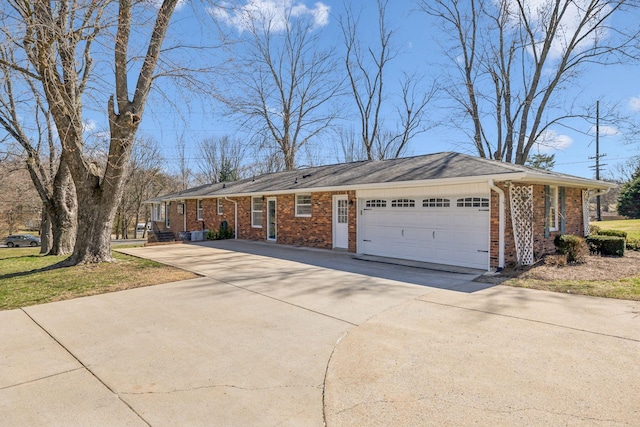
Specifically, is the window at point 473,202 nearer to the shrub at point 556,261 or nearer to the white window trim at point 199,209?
the shrub at point 556,261

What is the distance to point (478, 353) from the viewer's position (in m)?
3.90

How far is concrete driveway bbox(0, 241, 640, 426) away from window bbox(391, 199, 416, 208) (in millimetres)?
4159

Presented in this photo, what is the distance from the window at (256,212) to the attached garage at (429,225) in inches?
243

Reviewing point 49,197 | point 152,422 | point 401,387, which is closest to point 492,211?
point 401,387

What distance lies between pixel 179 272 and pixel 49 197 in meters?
7.97

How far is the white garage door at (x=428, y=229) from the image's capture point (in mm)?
9055

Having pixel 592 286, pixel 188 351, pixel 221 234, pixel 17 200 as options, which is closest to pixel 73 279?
pixel 188 351

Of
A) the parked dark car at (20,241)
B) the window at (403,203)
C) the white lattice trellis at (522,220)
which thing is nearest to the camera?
the white lattice trellis at (522,220)

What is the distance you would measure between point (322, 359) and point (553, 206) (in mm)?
10074

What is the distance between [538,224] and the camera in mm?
9844

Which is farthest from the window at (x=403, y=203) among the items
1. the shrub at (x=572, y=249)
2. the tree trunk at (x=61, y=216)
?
the tree trunk at (x=61, y=216)

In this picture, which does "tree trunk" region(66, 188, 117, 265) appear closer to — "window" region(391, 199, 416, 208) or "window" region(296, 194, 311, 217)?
"window" region(296, 194, 311, 217)

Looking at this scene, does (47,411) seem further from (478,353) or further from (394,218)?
(394,218)

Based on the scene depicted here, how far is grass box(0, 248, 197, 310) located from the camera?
21.1ft
